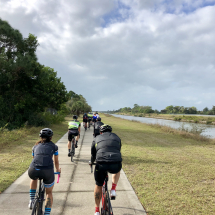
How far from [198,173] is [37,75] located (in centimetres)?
1702

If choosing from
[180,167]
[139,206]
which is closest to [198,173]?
[180,167]

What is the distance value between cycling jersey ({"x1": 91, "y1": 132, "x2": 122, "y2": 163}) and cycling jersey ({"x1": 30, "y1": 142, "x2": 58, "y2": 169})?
80cm

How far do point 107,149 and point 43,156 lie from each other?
42.5 inches

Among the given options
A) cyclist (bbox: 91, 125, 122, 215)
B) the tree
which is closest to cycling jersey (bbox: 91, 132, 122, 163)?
cyclist (bbox: 91, 125, 122, 215)

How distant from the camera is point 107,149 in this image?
9.34ft

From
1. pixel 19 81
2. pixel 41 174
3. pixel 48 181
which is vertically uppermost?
pixel 19 81

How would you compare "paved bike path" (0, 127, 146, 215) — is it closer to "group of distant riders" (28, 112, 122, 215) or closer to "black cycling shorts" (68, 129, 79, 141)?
"group of distant riders" (28, 112, 122, 215)

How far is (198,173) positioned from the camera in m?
5.77

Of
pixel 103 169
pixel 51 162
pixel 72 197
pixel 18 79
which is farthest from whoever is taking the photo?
pixel 18 79

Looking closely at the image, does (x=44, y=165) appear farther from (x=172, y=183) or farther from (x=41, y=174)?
(x=172, y=183)

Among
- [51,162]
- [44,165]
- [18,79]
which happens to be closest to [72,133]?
[51,162]

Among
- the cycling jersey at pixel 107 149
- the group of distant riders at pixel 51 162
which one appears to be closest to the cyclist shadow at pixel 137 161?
the group of distant riders at pixel 51 162

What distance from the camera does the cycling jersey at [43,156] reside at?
8.38ft

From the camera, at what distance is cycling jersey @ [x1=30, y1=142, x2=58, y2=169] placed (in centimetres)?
255
